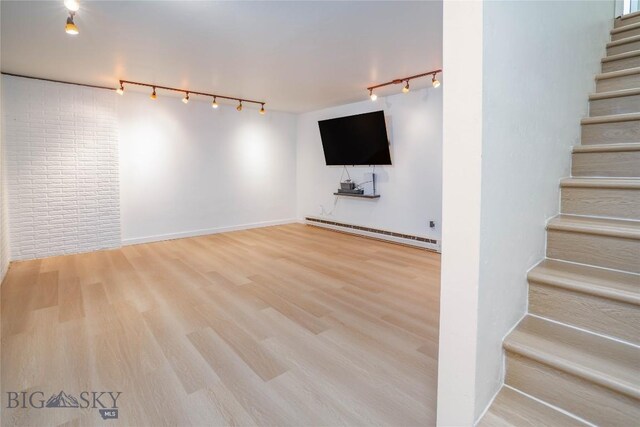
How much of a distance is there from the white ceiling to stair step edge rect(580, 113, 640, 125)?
138 cm

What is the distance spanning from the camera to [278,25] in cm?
279

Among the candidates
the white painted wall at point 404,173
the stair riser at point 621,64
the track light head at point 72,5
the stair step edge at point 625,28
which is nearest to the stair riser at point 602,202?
the stair riser at point 621,64

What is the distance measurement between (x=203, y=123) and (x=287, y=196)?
2.35 meters

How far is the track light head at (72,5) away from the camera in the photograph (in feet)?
7.62

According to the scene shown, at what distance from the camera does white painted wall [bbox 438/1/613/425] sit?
1.04m

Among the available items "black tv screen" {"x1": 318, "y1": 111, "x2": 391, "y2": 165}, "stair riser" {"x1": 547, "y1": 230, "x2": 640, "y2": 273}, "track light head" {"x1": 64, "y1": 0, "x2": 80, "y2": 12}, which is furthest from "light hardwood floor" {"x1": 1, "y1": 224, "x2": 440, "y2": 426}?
"track light head" {"x1": 64, "y1": 0, "x2": 80, "y2": 12}

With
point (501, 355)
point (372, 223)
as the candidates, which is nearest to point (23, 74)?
point (372, 223)

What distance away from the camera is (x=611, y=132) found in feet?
5.86

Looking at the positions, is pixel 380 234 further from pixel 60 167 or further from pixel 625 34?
pixel 60 167

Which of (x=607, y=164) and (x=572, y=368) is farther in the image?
(x=607, y=164)

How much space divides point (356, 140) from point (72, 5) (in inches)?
167

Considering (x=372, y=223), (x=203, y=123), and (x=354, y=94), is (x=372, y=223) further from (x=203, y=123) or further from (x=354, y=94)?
(x=203, y=123)

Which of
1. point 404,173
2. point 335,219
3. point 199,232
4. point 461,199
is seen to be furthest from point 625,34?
point 199,232

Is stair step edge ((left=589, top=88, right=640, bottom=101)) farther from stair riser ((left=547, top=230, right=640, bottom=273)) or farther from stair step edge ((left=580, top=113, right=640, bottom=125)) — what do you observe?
stair riser ((left=547, top=230, right=640, bottom=273))
